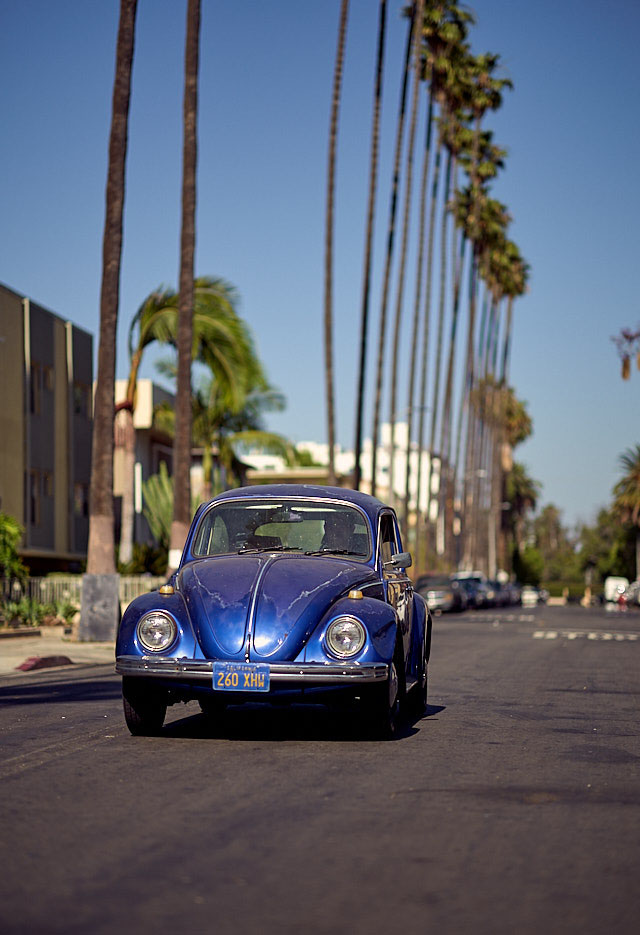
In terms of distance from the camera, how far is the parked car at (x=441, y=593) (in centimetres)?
5472

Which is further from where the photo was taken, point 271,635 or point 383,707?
point 383,707

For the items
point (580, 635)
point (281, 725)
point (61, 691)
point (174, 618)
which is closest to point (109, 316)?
point (580, 635)

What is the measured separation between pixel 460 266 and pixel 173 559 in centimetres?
6314

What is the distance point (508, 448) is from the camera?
410 ft

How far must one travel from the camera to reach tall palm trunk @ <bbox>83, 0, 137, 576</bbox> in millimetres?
26312

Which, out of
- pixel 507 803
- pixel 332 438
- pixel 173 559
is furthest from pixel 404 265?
pixel 507 803

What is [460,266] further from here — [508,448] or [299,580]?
[299,580]

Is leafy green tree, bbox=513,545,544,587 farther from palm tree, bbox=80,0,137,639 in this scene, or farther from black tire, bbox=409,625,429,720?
black tire, bbox=409,625,429,720

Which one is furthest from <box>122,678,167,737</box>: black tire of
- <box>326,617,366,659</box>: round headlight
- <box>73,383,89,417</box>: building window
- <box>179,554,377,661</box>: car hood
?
<box>73,383,89,417</box>: building window

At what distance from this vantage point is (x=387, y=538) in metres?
12.1

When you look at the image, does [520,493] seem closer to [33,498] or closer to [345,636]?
[33,498]

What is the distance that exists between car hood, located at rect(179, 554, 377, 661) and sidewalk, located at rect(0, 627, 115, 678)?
826 centimetres

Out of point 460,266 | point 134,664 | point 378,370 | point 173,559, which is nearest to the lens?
point 134,664

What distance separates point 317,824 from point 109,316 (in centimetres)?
2138
